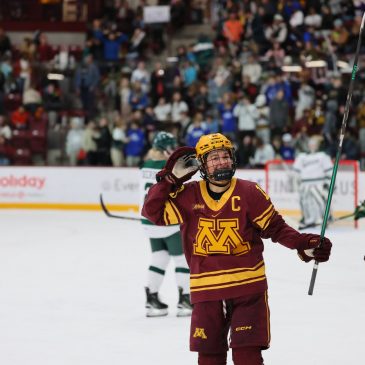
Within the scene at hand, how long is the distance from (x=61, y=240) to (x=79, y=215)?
3195mm

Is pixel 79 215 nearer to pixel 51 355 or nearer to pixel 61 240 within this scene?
pixel 61 240

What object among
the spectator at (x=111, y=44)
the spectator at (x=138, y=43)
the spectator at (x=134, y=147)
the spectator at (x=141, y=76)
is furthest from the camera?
the spectator at (x=138, y=43)

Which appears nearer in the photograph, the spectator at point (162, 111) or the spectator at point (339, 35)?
the spectator at point (162, 111)

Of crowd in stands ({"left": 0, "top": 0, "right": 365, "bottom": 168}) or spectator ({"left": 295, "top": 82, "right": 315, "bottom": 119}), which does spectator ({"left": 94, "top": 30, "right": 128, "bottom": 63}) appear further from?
spectator ({"left": 295, "top": 82, "right": 315, "bottom": 119})

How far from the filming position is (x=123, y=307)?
290 inches

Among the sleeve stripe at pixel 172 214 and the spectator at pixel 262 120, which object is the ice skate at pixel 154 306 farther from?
the spectator at pixel 262 120

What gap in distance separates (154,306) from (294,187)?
295 inches

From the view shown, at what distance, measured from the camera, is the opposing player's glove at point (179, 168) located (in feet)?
13.8

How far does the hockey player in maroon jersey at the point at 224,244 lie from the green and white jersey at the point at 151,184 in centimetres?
270

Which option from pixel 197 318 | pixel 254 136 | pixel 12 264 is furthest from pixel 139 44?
pixel 197 318

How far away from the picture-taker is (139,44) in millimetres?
19047

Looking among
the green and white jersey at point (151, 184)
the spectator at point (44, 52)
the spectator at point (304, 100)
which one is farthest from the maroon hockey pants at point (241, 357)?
the spectator at point (44, 52)

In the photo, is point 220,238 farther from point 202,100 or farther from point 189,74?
point 189,74

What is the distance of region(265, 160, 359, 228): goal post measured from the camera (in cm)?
1390
